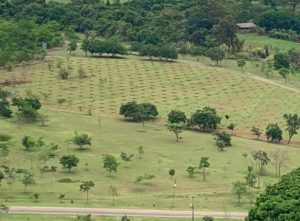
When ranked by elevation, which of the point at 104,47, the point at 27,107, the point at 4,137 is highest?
the point at 4,137

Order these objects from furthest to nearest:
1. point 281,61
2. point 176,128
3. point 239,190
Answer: point 281,61
point 176,128
point 239,190

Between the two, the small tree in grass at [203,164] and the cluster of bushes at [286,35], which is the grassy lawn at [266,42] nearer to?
the cluster of bushes at [286,35]

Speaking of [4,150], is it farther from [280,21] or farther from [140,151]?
[280,21]

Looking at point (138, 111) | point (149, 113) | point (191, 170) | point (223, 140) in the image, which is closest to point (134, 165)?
point (191, 170)

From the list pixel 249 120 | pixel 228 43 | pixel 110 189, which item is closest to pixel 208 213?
pixel 110 189

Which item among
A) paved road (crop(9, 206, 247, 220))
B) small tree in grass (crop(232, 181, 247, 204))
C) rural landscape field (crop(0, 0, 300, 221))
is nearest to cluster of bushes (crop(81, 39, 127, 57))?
rural landscape field (crop(0, 0, 300, 221))

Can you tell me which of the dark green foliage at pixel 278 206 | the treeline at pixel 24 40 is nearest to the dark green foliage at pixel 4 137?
the dark green foliage at pixel 278 206

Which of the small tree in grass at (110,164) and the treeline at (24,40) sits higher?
the small tree in grass at (110,164)
